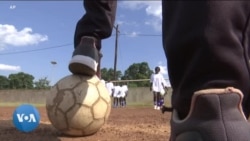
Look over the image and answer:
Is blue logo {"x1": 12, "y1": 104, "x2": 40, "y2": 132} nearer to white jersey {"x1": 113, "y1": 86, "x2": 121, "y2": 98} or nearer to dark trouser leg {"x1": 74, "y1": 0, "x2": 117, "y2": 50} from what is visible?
dark trouser leg {"x1": 74, "y1": 0, "x2": 117, "y2": 50}

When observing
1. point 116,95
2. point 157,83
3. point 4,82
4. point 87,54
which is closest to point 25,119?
point 87,54

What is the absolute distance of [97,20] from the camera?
6.15 ft

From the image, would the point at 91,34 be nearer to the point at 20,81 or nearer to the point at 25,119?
the point at 25,119

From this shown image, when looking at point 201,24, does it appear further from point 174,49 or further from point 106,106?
point 106,106

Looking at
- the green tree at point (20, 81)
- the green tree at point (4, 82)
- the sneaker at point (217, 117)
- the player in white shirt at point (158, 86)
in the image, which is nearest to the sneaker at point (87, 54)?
the sneaker at point (217, 117)

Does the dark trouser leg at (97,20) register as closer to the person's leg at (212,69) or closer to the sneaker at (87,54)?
the sneaker at (87,54)

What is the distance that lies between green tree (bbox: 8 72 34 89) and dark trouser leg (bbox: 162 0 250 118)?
234ft

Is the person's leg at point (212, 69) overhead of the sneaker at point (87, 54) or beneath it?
beneath

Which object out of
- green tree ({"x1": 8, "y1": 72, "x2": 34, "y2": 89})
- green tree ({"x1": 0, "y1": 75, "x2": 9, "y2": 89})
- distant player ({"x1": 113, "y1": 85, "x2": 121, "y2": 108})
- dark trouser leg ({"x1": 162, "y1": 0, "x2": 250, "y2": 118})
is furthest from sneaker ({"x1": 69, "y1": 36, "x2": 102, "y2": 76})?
green tree ({"x1": 8, "y1": 72, "x2": 34, "y2": 89})

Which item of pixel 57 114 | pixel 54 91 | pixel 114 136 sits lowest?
pixel 114 136

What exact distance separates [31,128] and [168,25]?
3.82 meters

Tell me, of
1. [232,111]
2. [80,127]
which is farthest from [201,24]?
[80,127]

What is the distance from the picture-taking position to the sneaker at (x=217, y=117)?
0.89m

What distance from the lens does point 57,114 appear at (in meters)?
3.79
